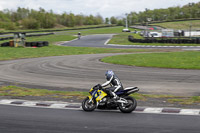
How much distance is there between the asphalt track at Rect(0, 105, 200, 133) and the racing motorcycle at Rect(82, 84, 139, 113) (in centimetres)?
22

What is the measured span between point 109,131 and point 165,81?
924 centimetres

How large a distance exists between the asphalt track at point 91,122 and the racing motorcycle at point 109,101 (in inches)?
8.6

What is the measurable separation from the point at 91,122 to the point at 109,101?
1.44 meters

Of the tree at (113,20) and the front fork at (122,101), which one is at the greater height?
the tree at (113,20)

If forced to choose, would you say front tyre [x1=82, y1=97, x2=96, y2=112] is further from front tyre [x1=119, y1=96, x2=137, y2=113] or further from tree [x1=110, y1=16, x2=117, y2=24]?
tree [x1=110, y1=16, x2=117, y2=24]

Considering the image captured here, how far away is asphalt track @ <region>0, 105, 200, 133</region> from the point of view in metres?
7.71

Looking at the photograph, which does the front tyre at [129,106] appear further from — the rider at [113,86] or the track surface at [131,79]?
the track surface at [131,79]

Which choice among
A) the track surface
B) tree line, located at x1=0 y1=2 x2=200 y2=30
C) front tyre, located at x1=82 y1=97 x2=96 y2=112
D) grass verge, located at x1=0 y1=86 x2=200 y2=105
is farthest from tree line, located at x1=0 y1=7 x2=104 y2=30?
front tyre, located at x1=82 y1=97 x2=96 y2=112

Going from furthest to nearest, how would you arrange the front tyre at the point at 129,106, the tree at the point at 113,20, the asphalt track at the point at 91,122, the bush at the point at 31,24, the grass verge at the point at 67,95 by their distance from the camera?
the tree at the point at 113,20, the bush at the point at 31,24, the grass verge at the point at 67,95, the front tyre at the point at 129,106, the asphalt track at the point at 91,122

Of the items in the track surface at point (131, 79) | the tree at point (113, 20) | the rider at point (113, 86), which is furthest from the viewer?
the tree at point (113, 20)

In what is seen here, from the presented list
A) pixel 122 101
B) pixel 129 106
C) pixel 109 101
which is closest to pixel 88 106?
pixel 109 101

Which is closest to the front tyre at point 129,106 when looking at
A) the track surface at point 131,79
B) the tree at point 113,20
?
the track surface at point 131,79

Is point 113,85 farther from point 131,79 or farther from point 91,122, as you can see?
point 131,79

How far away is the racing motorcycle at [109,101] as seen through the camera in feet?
30.9
